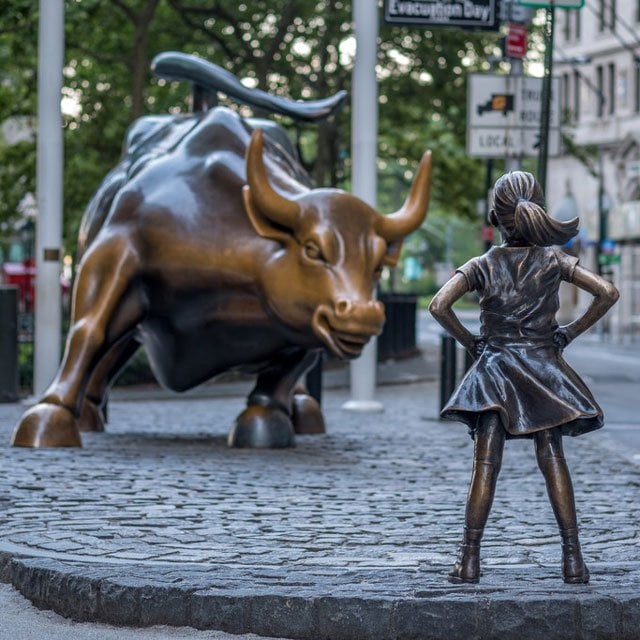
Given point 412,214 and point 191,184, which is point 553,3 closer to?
point 412,214

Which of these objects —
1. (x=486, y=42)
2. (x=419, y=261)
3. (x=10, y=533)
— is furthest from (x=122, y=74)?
(x=419, y=261)

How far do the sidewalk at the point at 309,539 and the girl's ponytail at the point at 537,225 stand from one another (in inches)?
51.7

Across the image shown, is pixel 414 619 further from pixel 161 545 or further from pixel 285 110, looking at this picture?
pixel 285 110

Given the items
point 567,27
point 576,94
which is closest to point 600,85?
point 576,94

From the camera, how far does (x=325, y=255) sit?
→ 40.7 feet

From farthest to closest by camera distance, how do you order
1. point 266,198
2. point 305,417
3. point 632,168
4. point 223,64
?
point 632,168
point 223,64
point 305,417
point 266,198

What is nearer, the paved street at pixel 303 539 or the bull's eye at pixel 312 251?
the paved street at pixel 303 539

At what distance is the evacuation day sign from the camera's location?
17.5 metres

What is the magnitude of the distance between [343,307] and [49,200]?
7485 millimetres

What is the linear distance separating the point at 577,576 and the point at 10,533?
9.56ft

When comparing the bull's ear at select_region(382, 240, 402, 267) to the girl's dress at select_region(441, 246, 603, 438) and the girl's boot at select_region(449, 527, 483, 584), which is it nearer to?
the girl's dress at select_region(441, 246, 603, 438)

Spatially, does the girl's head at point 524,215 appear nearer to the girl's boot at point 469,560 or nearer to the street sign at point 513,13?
the girl's boot at point 469,560

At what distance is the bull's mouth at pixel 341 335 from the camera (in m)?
12.2

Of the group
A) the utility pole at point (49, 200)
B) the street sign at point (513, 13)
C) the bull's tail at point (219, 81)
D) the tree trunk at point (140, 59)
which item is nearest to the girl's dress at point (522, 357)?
the bull's tail at point (219, 81)
